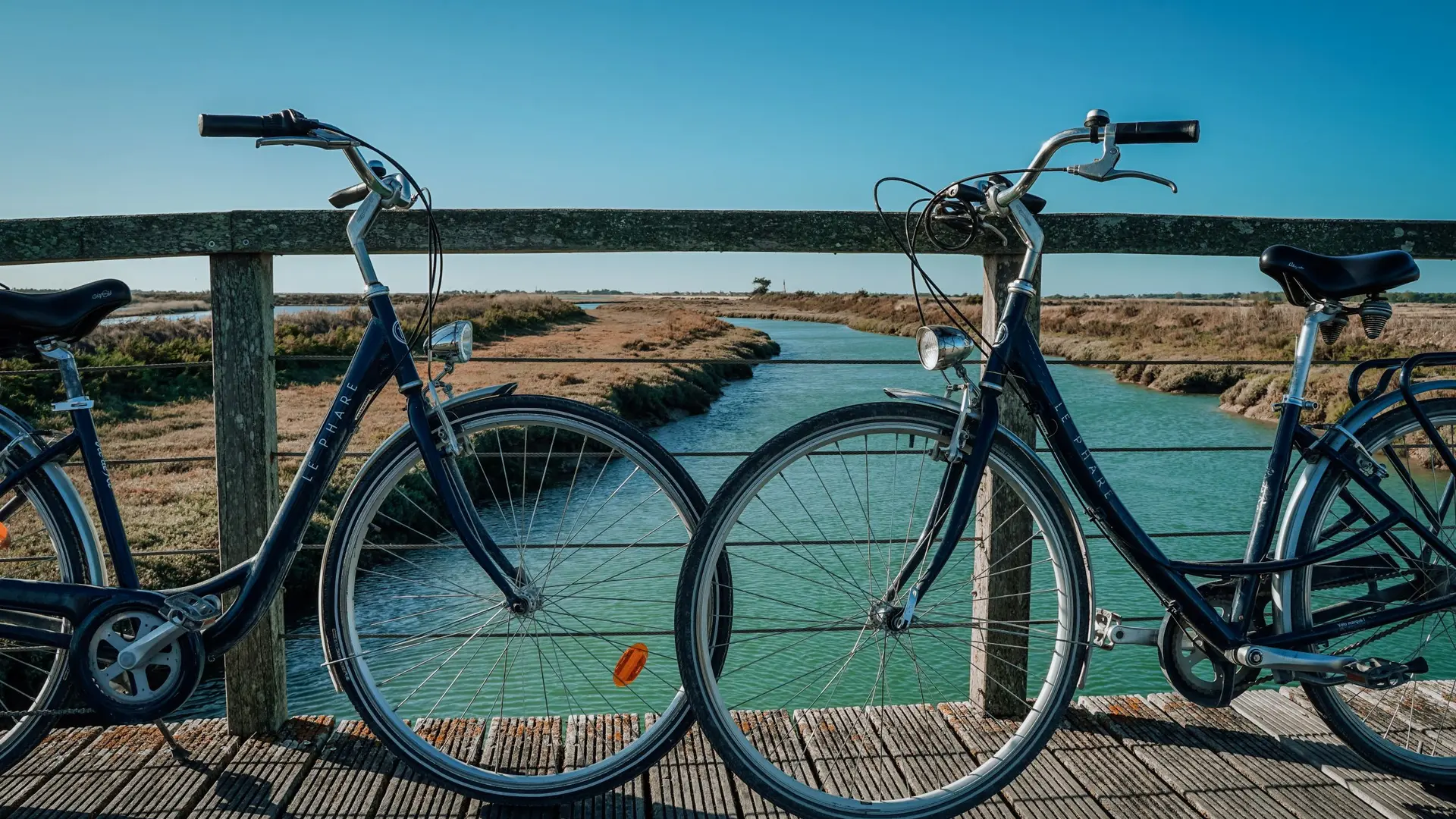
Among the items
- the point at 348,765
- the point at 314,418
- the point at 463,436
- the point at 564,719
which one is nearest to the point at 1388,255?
the point at 463,436

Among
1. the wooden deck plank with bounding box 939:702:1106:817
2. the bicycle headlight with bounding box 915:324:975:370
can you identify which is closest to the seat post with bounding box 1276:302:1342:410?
the bicycle headlight with bounding box 915:324:975:370

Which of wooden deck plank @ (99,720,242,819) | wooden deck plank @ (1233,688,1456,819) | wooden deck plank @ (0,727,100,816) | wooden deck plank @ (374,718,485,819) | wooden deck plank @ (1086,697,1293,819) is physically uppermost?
wooden deck plank @ (1233,688,1456,819)

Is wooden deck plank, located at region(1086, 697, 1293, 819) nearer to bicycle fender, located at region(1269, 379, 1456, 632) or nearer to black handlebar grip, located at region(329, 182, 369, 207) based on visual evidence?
bicycle fender, located at region(1269, 379, 1456, 632)

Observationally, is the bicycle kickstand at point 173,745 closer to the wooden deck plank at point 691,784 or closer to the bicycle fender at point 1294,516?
the wooden deck plank at point 691,784

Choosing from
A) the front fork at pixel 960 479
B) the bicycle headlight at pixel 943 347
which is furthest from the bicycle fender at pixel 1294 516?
the bicycle headlight at pixel 943 347

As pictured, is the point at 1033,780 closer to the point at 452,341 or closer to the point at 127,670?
the point at 452,341

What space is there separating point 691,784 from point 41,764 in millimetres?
1292

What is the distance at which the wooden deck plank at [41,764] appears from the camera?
71.3 inches

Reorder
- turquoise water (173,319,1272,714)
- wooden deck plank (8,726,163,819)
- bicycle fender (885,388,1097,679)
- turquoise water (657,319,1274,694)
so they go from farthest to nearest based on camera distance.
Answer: turquoise water (657,319,1274,694), turquoise water (173,319,1272,714), wooden deck plank (8,726,163,819), bicycle fender (885,388,1097,679)

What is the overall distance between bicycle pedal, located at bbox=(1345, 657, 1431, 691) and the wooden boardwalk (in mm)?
222

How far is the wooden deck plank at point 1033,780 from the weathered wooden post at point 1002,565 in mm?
69

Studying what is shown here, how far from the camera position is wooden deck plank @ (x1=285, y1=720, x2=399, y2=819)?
5.78 feet

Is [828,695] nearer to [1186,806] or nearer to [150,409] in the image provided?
[1186,806]

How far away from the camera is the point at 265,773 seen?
6.24 feet
